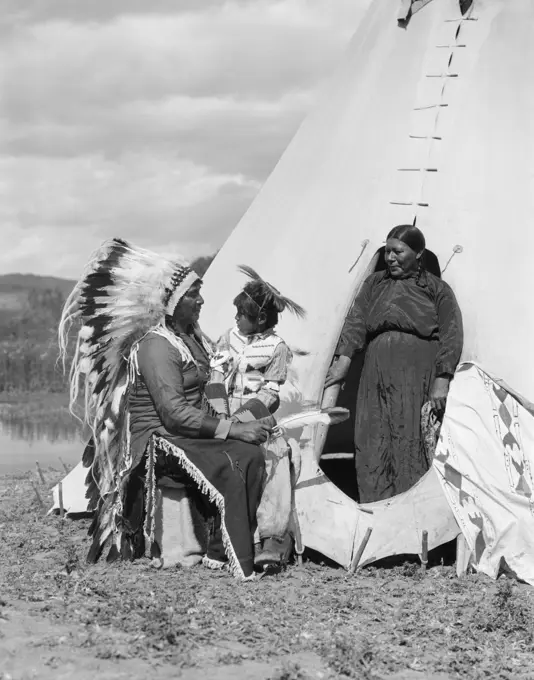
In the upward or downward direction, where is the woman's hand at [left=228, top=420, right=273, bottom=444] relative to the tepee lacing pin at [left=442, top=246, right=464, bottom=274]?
downward

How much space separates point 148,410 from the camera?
218 inches

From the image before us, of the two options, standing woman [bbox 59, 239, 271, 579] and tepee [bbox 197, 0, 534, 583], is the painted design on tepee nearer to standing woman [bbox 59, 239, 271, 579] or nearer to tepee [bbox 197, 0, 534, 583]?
tepee [bbox 197, 0, 534, 583]

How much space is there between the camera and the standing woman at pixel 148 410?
5.30 m

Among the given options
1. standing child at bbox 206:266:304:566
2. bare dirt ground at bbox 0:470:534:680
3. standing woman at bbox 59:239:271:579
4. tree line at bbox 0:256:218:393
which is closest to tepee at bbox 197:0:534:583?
bare dirt ground at bbox 0:470:534:680

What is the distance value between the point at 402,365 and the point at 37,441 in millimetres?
15613

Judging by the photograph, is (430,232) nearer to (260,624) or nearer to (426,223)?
(426,223)

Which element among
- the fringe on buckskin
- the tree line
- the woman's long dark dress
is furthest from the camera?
the tree line

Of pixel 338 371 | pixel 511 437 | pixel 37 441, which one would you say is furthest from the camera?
pixel 37 441

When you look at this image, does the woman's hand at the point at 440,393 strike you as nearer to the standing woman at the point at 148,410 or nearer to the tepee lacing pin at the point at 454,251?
the tepee lacing pin at the point at 454,251

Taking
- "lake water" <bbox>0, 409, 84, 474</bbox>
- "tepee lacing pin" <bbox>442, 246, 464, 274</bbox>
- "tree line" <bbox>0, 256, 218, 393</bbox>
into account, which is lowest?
"lake water" <bbox>0, 409, 84, 474</bbox>

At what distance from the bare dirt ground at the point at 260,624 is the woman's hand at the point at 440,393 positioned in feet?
2.83

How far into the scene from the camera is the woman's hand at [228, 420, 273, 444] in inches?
211

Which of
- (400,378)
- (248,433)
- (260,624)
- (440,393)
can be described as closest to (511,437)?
(440,393)

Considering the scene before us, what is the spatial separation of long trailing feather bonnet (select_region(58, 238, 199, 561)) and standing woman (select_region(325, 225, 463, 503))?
3.70 feet
